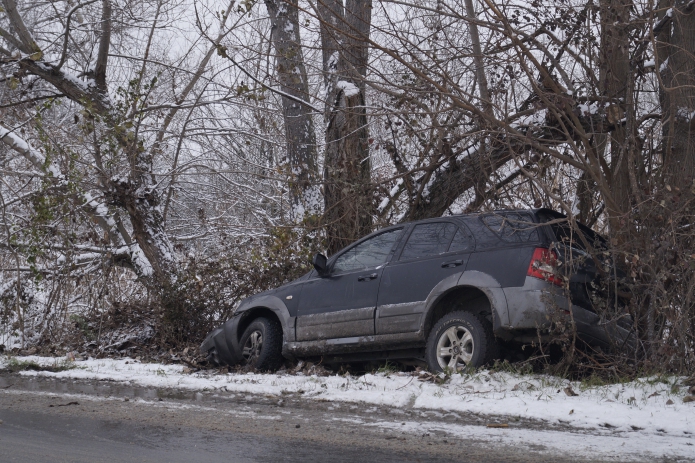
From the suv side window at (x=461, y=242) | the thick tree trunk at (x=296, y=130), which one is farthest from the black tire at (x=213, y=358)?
the thick tree trunk at (x=296, y=130)

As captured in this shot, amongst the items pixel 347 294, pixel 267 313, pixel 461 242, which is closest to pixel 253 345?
pixel 267 313

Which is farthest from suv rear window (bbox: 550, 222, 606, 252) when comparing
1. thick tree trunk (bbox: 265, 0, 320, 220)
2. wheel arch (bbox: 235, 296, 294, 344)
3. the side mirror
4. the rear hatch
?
thick tree trunk (bbox: 265, 0, 320, 220)

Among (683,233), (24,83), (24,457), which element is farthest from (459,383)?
(24,83)

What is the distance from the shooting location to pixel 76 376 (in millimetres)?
8242

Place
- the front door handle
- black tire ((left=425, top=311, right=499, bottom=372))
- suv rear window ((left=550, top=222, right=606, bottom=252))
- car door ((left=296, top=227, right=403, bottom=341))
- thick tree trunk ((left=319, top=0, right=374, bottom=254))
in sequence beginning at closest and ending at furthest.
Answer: black tire ((left=425, top=311, right=499, bottom=372)) < suv rear window ((left=550, top=222, right=606, bottom=252)) < the front door handle < car door ((left=296, top=227, right=403, bottom=341)) < thick tree trunk ((left=319, top=0, right=374, bottom=254))

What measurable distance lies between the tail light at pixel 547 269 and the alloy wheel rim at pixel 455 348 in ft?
2.79

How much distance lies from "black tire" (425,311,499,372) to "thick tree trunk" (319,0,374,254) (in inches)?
159

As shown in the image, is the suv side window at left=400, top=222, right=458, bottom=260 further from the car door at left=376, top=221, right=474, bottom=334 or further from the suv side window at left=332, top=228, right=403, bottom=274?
the suv side window at left=332, top=228, right=403, bottom=274

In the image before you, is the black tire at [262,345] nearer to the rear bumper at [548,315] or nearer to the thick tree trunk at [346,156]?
the thick tree trunk at [346,156]

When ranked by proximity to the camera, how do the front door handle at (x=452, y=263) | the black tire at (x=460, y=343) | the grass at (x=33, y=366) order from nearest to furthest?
the black tire at (x=460, y=343) < the front door handle at (x=452, y=263) < the grass at (x=33, y=366)

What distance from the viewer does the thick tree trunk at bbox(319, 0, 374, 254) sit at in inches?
429

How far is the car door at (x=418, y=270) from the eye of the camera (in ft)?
24.0

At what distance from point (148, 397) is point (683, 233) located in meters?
5.11

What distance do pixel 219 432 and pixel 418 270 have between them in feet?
11.0
